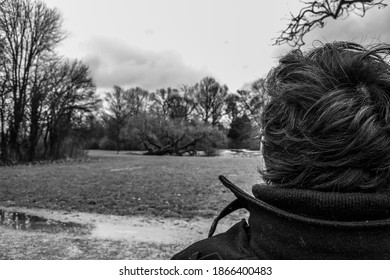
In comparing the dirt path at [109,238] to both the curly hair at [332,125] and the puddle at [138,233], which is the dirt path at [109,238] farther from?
the curly hair at [332,125]

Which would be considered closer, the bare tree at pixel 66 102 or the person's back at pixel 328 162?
the person's back at pixel 328 162

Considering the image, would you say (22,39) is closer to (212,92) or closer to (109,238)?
(109,238)

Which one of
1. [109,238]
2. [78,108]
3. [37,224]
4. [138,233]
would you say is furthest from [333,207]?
[78,108]

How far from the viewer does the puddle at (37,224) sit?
4395 millimetres

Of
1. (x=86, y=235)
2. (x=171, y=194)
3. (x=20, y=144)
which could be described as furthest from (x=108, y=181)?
(x=86, y=235)

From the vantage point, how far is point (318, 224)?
67cm

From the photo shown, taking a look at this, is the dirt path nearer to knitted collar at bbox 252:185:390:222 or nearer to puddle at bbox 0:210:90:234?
puddle at bbox 0:210:90:234

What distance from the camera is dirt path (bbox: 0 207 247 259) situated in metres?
3.48

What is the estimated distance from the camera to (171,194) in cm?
719

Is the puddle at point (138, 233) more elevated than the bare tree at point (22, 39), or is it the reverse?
the bare tree at point (22, 39)

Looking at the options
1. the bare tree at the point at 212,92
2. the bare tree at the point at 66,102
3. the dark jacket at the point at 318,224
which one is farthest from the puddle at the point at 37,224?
the bare tree at the point at 212,92

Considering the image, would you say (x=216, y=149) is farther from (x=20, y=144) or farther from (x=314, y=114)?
(x=314, y=114)

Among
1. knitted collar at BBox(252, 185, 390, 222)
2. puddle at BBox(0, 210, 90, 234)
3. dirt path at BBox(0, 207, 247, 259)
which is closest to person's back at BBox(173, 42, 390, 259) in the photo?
knitted collar at BBox(252, 185, 390, 222)

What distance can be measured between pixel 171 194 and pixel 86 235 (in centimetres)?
312
